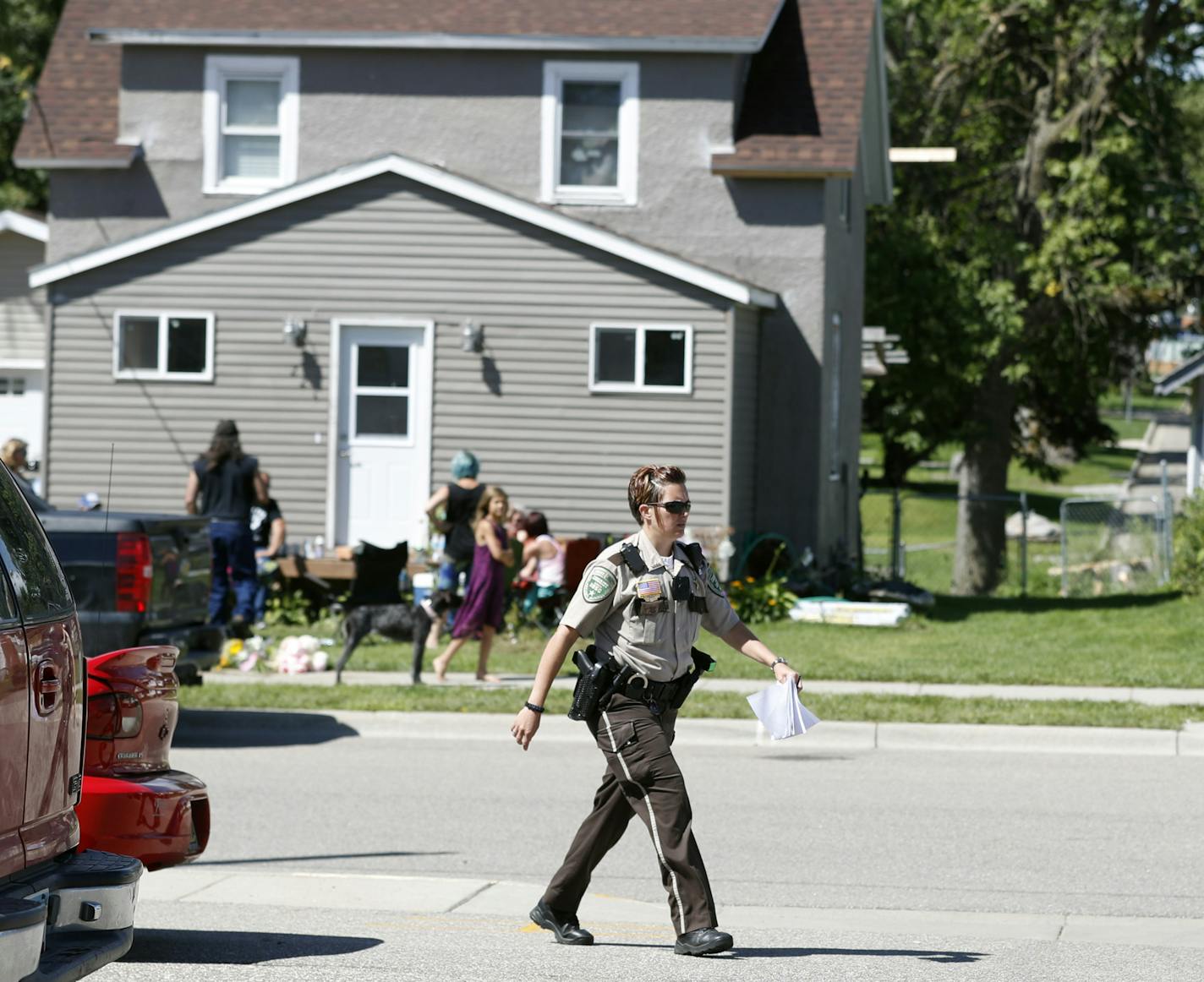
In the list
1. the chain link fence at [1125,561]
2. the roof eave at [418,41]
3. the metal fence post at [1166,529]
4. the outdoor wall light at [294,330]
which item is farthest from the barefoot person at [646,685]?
the metal fence post at [1166,529]

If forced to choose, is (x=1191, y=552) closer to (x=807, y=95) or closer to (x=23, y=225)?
(x=807, y=95)

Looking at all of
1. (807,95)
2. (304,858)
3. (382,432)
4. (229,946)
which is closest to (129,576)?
(304,858)

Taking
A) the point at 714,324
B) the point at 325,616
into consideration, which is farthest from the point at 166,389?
the point at 714,324

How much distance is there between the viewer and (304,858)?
8844 mm

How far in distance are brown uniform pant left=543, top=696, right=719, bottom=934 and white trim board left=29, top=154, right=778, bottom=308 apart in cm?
1320

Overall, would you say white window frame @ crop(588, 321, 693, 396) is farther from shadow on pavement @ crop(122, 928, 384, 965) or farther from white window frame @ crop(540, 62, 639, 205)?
shadow on pavement @ crop(122, 928, 384, 965)

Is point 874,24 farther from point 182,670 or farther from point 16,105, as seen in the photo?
point 16,105

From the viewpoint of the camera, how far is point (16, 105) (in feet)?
120

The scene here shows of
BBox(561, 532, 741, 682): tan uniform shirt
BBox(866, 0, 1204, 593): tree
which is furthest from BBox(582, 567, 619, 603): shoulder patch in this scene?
BBox(866, 0, 1204, 593): tree

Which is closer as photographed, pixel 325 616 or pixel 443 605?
pixel 443 605

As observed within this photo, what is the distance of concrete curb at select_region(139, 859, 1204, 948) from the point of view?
7.29 metres

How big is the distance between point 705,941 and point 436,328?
46.5 feet

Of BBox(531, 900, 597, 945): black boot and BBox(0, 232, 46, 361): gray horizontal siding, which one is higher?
BBox(0, 232, 46, 361): gray horizontal siding

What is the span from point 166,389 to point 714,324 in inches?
233
